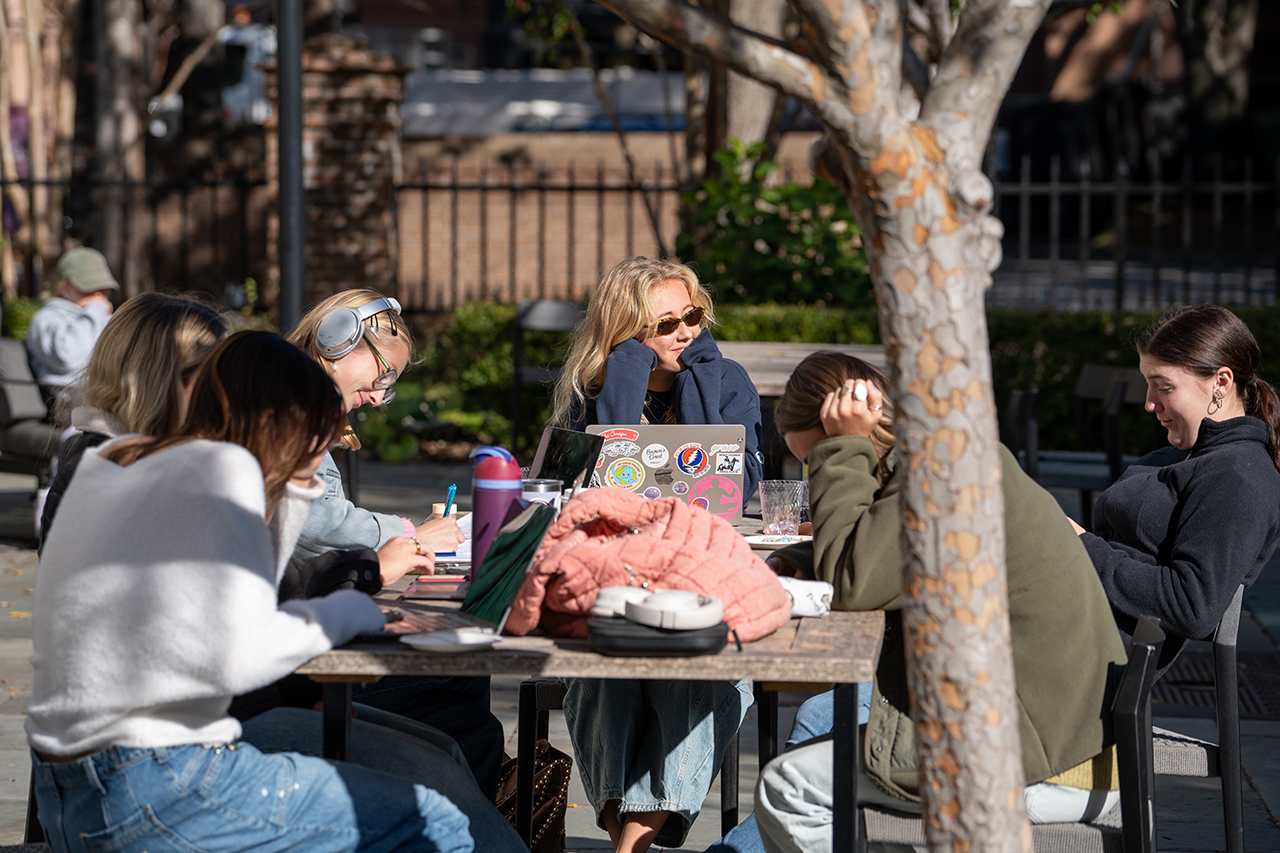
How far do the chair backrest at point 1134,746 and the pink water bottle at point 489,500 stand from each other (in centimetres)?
119

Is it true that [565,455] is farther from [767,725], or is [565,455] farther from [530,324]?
[530,324]

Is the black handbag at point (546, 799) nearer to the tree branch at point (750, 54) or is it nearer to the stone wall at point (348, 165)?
the tree branch at point (750, 54)

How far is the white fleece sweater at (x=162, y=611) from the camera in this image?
2061 millimetres

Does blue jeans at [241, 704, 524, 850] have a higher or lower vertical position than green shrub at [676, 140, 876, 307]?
lower

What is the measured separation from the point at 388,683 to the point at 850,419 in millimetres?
1239

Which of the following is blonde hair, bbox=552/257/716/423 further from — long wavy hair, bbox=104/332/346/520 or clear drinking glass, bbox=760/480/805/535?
long wavy hair, bbox=104/332/346/520

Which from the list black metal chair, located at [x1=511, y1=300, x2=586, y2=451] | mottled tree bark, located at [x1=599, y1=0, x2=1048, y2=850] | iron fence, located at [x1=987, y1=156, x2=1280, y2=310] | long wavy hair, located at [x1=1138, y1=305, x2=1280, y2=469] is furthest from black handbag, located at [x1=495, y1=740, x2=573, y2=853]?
iron fence, located at [x1=987, y1=156, x2=1280, y2=310]

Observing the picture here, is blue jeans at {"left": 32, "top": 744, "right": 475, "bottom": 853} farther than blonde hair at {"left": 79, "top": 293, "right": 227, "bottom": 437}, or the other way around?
blonde hair at {"left": 79, "top": 293, "right": 227, "bottom": 437}

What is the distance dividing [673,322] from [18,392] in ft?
16.0

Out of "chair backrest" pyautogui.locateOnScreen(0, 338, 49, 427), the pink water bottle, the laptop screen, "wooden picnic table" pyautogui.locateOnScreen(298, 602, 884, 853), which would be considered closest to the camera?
"wooden picnic table" pyautogui.locateOnScreen(298, 602, 884, 853)

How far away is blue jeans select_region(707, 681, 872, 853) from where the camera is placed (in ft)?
9.59

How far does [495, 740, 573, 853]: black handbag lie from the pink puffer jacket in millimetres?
1078

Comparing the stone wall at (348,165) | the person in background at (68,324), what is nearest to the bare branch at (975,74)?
the person in background at (68,324)

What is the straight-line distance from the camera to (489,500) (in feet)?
8.89
